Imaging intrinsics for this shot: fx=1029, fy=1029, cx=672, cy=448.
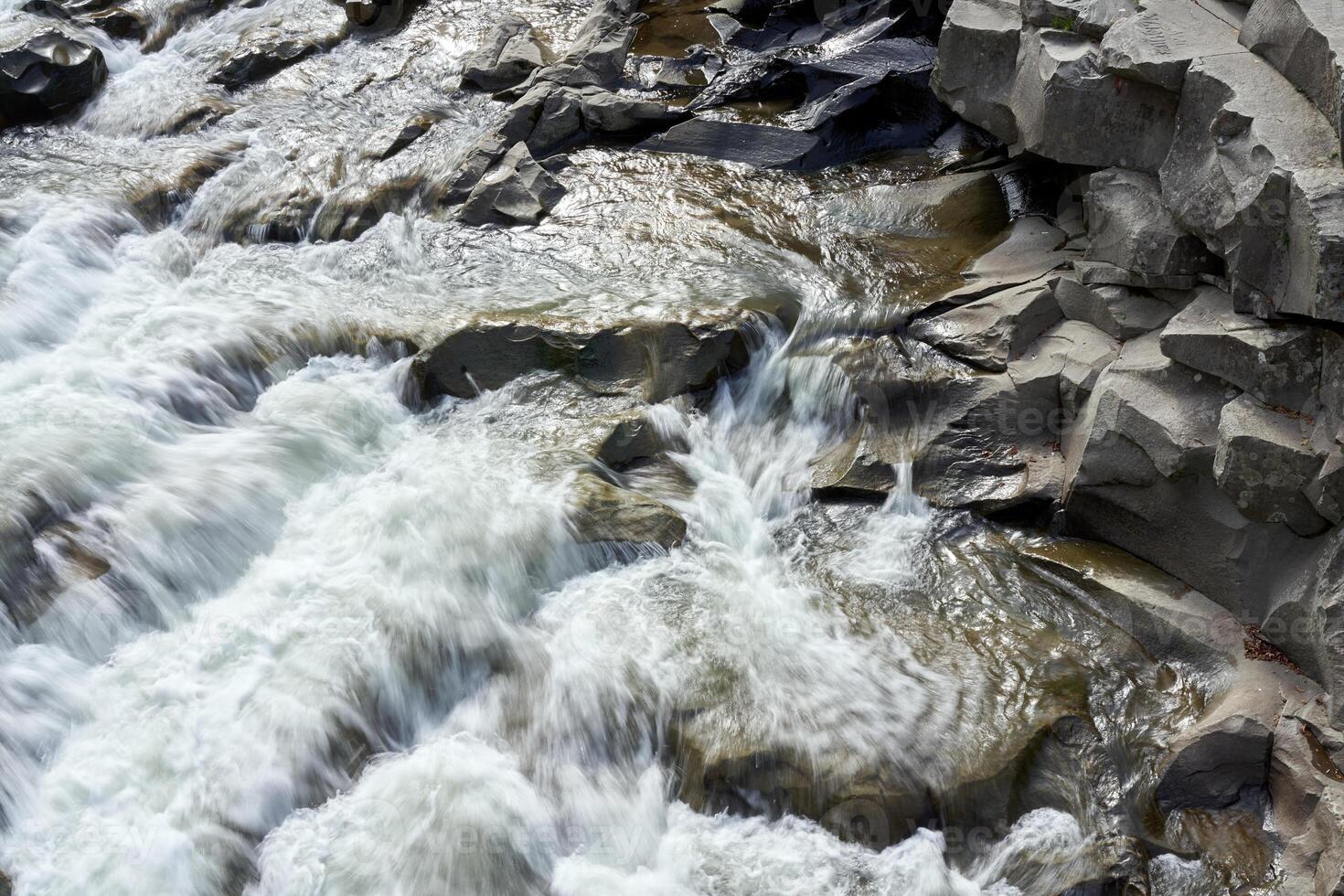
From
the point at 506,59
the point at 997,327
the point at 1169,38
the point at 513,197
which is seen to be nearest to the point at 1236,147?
the point at 1169,38

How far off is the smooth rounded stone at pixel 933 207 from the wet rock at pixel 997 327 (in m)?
1.37

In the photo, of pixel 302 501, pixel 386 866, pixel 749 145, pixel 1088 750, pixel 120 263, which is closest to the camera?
pixel 386 866

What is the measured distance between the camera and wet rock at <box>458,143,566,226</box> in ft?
31.8

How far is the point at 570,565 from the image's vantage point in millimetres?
6848

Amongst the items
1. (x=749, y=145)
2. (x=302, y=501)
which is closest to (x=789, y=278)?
(x=749, y=145)

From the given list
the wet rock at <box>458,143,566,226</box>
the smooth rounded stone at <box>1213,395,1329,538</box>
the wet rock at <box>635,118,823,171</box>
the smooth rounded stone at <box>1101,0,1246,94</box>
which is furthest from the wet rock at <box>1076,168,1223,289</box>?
the wet rock at <box>458,143,566,226</box>

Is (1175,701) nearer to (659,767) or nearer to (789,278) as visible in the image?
(659,767)

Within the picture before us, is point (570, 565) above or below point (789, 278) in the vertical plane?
below

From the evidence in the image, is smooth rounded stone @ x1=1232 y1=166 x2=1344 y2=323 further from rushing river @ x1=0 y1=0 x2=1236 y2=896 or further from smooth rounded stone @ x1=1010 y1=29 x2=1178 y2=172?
rushing river @ x1=0 y1=0 x2=1236 y2=896

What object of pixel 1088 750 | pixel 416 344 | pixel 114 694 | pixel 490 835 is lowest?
pixel 1088 750

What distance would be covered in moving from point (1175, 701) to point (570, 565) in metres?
3.75

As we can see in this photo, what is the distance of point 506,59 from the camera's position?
1180 centimetres

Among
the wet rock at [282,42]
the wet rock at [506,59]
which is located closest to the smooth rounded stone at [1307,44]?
the wet rock at [506,59]

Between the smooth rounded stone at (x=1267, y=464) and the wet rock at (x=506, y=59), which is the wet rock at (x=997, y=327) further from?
the wet rock at (x=506, y=59)
